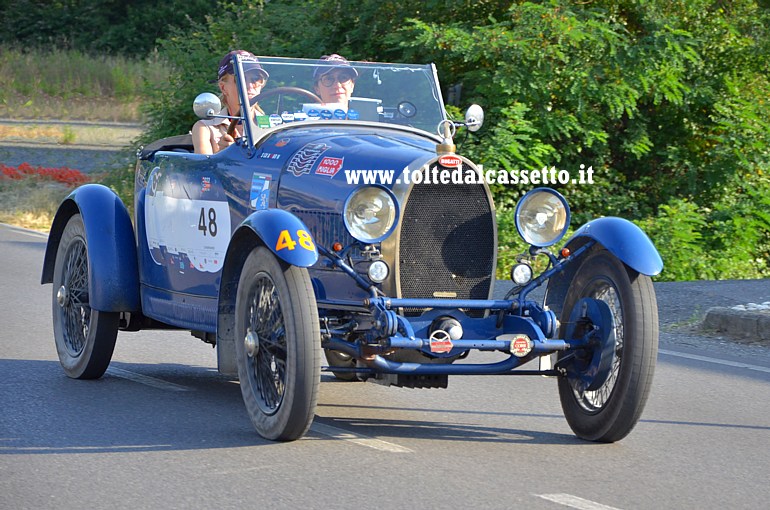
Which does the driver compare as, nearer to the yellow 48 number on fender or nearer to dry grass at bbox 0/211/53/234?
the yellow 48 number on fender

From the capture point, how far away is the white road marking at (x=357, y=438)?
6.07 m

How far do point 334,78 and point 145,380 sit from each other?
2185mm

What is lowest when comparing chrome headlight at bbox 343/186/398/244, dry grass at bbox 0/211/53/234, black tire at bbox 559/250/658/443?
dry grass at bbox 0/211/53/234

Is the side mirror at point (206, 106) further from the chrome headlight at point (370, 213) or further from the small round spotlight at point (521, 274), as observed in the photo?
the small round spotlight at point (521, 274)

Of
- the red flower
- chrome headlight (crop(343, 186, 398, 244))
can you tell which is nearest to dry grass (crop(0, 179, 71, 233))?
the red flower

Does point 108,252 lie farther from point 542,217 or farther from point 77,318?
point 542,217

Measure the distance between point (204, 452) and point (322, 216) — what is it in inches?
53.2

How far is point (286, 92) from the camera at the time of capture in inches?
292

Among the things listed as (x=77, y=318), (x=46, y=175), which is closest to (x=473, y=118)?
(x=77, y=318)

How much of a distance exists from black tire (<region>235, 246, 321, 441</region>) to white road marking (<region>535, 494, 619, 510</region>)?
1240 mm

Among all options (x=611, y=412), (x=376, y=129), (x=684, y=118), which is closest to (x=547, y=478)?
(x=611, y=412)

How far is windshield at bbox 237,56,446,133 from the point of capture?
290 inches

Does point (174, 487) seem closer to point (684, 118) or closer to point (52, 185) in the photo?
point (684, 118)

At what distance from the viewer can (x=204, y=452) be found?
19.4ft
